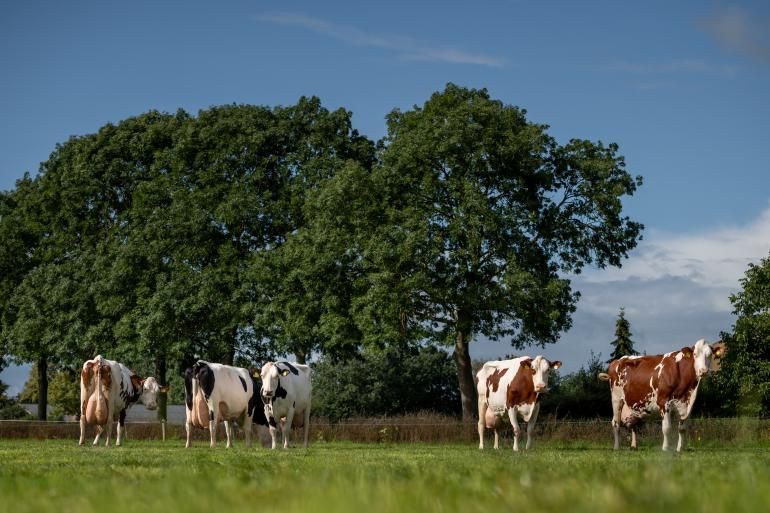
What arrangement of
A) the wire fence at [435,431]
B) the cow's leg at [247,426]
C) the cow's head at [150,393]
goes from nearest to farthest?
the cow's leg at [247,426], the cow's head at [150,393], the wire fence at [435,431]

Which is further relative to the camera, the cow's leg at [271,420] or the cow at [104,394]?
the cow at [104,394]

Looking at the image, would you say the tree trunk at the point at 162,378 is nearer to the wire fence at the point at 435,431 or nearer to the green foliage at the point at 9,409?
the wire fence at the point at 435,431

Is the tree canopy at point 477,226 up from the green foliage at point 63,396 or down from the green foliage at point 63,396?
up

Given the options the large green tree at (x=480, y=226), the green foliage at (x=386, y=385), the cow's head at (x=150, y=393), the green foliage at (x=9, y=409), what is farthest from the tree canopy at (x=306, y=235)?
the green foliage at (x=9, y=409)

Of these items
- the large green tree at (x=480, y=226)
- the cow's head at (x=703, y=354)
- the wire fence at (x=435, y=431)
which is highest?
the large green tree at (x=480, y=226)

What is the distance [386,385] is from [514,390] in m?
28.9

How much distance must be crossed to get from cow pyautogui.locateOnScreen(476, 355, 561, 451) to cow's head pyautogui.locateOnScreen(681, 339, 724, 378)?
328 cm

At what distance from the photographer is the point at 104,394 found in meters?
30.8

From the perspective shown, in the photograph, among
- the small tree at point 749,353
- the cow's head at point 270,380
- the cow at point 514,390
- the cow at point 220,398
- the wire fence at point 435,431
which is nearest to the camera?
the cow at point 514,390

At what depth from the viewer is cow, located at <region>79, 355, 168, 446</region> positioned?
101 feet

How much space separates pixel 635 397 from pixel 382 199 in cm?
2091

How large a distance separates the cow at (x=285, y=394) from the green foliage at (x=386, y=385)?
23780mm

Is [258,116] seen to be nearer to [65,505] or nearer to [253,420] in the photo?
[253,420]

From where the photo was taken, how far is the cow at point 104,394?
101ft
